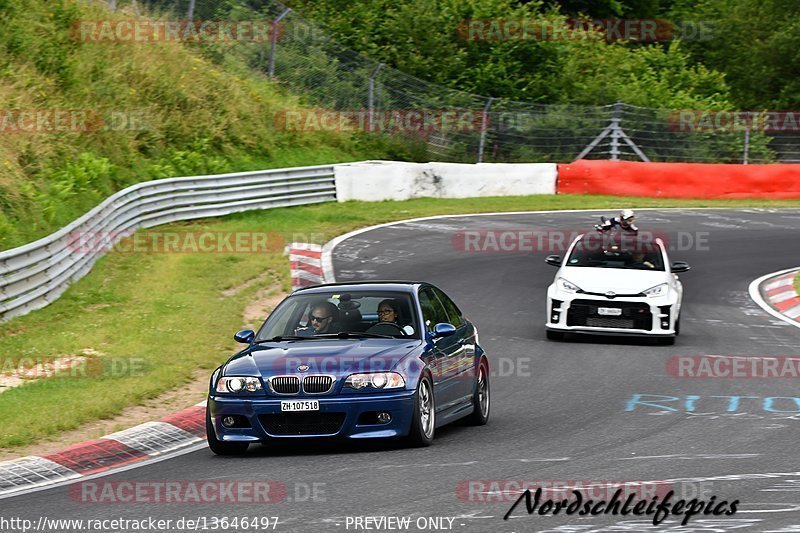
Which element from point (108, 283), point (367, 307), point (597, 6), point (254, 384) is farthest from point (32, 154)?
point (597, 6)

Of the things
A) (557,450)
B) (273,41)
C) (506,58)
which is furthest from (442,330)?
(506,58)

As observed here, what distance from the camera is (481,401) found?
39.9 ft

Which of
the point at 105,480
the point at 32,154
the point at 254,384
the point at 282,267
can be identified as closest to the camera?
the point at 105,480

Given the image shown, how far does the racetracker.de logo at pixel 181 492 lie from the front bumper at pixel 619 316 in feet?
29.5

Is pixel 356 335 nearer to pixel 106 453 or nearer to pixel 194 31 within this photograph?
pixel 106 453

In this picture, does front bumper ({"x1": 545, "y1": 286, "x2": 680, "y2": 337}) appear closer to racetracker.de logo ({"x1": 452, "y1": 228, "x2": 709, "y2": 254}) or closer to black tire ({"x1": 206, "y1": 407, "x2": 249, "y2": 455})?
racetracker.de logo ({"x1": 452, "y1": 228, "x2": 709, "y2": 254})

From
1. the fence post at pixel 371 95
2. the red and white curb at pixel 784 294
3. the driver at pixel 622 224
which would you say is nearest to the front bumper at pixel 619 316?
the driver at pixel 622 224

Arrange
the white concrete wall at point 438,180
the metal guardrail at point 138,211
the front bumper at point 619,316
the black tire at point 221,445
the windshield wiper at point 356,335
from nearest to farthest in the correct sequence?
the black tire at point 221,445 < the windshield wiper at point 356,335 < the front bumper at point 619,316 < the metal guardrail at point 138,211 < the white concrete wall at point 438,180

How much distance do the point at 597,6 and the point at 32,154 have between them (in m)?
37.2

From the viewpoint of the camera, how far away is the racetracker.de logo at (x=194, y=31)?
117 ft

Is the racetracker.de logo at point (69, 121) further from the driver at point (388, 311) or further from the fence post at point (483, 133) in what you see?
the driver at point (388, 311)

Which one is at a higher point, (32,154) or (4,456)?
(32,154)

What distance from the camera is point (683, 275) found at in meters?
23.8

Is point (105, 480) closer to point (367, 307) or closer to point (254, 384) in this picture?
point (254, 384)
